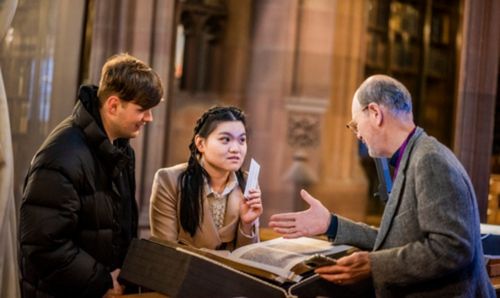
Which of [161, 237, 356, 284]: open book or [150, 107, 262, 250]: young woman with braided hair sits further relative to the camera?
[150, 107, 262, 250]: young woman with braided hair

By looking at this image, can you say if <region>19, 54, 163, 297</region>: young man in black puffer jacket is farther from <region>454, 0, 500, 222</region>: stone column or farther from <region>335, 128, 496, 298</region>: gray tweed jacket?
<region>454, 0, 500, 222</region>: stone column

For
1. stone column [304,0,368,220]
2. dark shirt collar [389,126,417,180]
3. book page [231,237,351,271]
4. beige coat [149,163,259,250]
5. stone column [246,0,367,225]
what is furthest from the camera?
stone column [304,0,368,220]

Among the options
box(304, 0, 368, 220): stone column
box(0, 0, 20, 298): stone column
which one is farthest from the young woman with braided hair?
box(304, 0, 368, 220): stone column

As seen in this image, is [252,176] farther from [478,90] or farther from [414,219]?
[478,90]

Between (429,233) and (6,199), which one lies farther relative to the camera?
(6,199)

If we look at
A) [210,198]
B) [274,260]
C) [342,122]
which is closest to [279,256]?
[274,260]

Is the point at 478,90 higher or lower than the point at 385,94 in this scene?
higher

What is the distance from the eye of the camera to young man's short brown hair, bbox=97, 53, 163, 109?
2285mm

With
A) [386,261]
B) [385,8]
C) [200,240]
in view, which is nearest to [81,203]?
[200,240]

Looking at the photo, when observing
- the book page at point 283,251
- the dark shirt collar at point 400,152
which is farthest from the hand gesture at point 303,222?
the dark shirt collar at point 400,152

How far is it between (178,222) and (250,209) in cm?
27

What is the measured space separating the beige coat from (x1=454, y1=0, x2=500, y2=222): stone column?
7.31 feet

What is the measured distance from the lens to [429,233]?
2.02 m

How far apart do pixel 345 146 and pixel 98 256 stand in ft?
17.0
